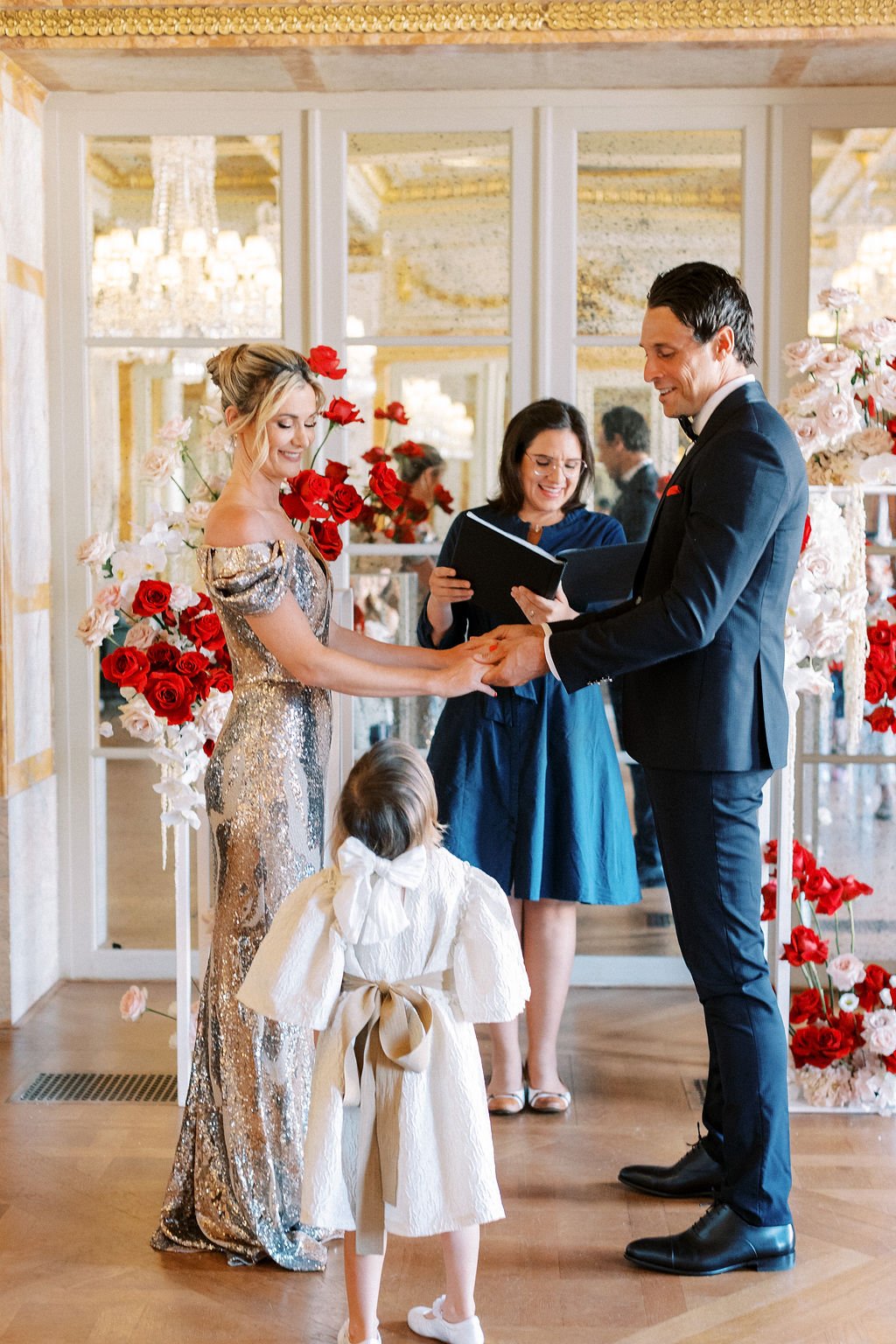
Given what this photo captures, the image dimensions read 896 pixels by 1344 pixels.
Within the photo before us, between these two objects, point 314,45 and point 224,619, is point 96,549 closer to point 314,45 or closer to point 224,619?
point 224,619

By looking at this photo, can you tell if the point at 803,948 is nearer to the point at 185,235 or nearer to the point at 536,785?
the point at 536,785

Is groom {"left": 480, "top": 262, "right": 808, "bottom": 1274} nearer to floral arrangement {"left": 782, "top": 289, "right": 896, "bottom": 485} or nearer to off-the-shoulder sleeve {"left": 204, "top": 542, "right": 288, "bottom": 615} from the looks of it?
off-the-shoulder sleeve {"left": 204, "top": 542, "right": 288, "bottom": 615}

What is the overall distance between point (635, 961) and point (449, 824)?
124 cm

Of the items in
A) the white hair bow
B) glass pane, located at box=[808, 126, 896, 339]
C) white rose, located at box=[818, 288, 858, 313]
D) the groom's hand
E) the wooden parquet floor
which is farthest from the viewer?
glass pane, located at box=[808, 126, 896, 339]

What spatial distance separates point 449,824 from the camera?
352cm

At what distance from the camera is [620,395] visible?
4391 mm

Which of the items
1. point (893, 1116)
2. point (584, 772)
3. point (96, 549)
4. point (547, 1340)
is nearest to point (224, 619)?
point (96, 549)

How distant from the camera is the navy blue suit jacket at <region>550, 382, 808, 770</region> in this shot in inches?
101

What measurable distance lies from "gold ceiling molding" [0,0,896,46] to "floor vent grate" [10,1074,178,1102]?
9.08ft

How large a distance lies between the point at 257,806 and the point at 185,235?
2.29 m

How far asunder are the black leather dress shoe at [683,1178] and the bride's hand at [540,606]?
1.17 metres

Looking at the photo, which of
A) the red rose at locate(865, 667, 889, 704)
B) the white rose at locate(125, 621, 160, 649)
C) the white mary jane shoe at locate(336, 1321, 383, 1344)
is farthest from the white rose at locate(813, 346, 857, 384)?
the white mary jane shoe at locate(336, 1321, 383, 1344)

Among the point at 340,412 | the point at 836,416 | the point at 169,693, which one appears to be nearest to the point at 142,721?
the point at 169,693

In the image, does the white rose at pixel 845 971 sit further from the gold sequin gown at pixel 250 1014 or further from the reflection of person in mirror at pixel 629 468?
the gold sequin gown at pixel 250 1014
